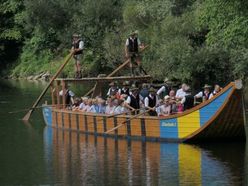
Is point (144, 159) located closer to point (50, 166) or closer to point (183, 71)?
point (50, 166)

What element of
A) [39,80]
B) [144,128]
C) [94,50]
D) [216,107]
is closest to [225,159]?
[216,107]

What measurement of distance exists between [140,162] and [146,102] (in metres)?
5.09

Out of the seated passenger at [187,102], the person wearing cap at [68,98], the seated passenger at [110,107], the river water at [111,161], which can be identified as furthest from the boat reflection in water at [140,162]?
the person wearing cap at [68,98]

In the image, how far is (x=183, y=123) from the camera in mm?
26797

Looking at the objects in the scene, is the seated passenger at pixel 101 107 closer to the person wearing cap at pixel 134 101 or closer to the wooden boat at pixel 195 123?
the wooden boat at pixel 195 123

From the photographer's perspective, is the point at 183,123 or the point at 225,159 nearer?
the point at 225,159

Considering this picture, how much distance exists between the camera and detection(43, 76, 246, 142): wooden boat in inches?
1014

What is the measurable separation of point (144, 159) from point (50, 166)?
10.1 feet

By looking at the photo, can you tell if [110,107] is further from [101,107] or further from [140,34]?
[140,34]

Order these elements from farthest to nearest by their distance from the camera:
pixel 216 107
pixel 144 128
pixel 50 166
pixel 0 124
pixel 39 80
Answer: pixel 39 80
pixel 0 124
pixel 144 128
pixel 216 107
pixel 50 166

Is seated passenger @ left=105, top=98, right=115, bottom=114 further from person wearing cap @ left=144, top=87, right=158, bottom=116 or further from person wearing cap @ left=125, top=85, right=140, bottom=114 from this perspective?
person wearing cap @ left=144, top=87, right=158, bottom=116

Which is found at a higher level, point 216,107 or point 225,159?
point 216,107

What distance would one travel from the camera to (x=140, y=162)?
24.1 m

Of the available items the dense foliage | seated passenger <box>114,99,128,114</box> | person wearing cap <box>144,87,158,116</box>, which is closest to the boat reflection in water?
seated passenger <box>114,99,128,114</box>
